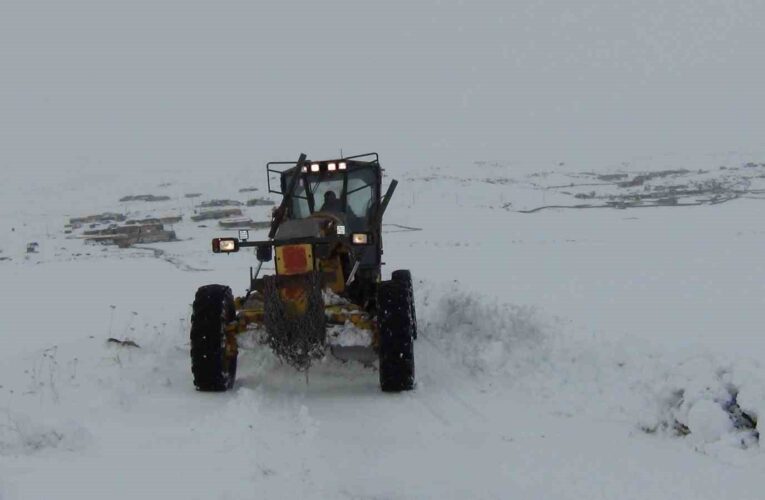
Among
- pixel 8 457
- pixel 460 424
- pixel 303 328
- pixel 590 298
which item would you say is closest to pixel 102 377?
pixel 303 328

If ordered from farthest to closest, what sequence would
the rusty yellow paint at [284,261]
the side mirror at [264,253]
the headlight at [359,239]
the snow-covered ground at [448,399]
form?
the side mirror at [264,253] → the rusty yellow paint at [284,261] → the headlight at [359,239] → the snow-covered ground at [448,399]

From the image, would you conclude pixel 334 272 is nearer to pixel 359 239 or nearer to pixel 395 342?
pixel 359 239

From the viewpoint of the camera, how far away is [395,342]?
732 cm

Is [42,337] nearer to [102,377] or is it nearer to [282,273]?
[102,377]

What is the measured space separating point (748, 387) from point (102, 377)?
5609 millimetres

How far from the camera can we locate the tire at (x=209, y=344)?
743 centimetres

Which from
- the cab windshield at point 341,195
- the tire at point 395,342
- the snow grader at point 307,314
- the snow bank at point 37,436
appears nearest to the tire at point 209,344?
the snow grader at point 307,314

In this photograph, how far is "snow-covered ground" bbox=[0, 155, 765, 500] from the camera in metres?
4.91

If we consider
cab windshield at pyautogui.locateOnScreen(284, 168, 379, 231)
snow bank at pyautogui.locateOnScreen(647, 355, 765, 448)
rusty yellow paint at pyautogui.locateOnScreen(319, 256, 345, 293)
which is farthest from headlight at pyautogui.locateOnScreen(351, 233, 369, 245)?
snow bank at pyautogui.locateOnScreen(647, 355, 765, 448)

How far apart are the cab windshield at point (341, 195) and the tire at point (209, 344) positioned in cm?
247

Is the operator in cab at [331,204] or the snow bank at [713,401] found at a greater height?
the operator in cab at [331,204]

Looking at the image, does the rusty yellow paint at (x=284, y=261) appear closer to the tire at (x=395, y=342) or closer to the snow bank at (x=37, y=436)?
the tire at (x=395, y=342)

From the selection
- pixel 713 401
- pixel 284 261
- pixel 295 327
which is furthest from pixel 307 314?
pixel 713 401

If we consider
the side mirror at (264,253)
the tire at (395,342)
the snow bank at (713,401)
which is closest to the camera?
the snow bank at (713,401)
